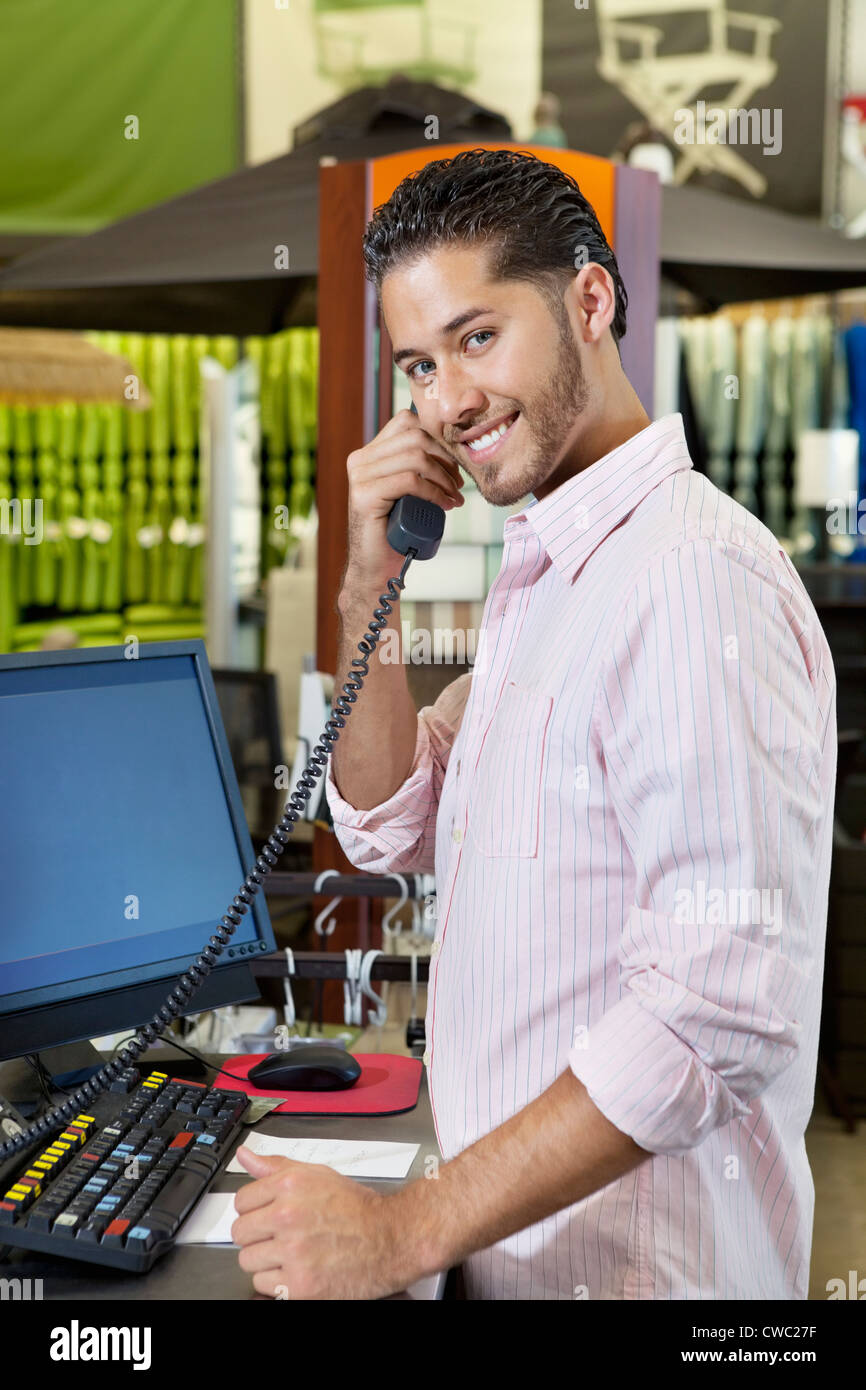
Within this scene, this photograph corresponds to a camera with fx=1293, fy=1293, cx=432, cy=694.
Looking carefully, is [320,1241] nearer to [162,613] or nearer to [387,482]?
[387,482]

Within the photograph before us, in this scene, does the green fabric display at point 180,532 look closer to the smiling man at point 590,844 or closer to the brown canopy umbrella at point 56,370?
the brown canopy umbrella at point 56,370

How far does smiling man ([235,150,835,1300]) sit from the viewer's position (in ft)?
3.02

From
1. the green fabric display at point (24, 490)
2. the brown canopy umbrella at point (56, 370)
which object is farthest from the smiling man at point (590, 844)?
the green fabric display at point (24, 490)

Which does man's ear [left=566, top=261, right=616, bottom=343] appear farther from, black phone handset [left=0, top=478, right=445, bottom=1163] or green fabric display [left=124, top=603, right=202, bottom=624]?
green fabric display [left=124, top=603, right=202, bottom=624]

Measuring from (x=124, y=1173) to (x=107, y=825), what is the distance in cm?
39

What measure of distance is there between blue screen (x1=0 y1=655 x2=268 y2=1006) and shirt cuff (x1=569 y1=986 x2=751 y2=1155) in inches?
24.2

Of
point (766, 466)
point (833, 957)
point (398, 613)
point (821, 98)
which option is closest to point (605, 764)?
point (398, 613)

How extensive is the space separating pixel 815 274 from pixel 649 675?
3516mm

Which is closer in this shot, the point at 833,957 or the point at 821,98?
the point at 833,957

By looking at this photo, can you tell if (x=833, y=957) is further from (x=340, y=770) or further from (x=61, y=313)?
(x=61, y=313)

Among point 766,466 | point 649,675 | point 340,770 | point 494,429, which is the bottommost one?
point 340,770

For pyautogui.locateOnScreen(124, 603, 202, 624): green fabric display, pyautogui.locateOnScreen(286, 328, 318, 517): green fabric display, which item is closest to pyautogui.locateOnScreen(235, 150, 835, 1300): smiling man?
pyautogui.locateOnScreen(286, 328, 318, 517): green fabric display

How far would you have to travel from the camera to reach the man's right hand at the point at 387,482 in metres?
1.46
